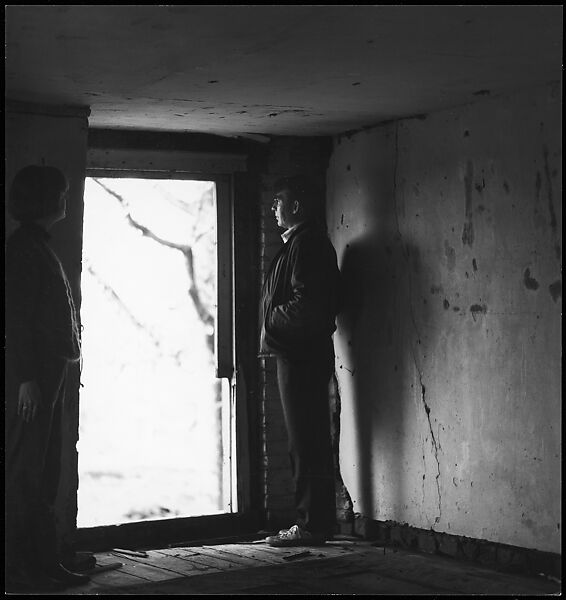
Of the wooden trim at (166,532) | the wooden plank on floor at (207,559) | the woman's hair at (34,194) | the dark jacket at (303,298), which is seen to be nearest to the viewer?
the woman's hair at (34,194)

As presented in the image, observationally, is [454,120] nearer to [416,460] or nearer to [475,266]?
[475,266]

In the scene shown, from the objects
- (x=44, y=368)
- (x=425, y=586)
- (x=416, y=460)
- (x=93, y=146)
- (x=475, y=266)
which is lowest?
(x=425, y=586)

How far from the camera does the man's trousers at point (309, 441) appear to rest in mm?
5582

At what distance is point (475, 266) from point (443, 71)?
102cm

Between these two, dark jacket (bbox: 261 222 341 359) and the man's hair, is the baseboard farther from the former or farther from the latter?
the man's hair

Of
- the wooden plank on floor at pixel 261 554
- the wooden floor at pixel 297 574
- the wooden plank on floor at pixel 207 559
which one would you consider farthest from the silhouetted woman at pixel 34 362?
the wooden plank on floor at pixel 261 554

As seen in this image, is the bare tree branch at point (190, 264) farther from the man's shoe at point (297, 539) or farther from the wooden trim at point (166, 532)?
the man's shoe at point (297, 539)

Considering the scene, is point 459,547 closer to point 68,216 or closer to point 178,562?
point 178,562

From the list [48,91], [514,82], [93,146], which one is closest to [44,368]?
[48,91]

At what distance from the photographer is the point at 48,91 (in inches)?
187

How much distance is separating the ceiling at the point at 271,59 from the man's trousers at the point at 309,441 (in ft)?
4.42

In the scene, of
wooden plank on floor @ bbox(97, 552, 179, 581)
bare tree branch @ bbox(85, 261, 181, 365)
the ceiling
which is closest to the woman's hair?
the ceiling

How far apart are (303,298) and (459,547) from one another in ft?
4.78

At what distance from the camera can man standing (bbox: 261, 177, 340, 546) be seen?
5.53m
